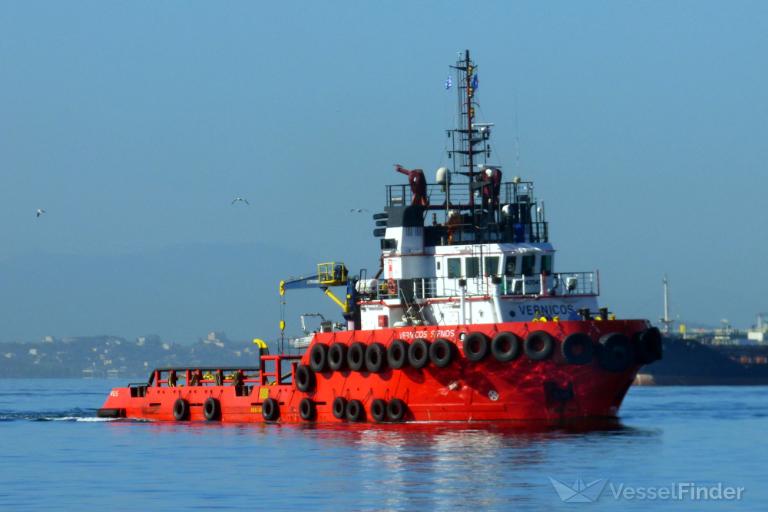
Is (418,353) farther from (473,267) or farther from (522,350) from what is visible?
(473,267)

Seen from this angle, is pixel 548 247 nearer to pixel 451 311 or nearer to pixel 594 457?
pixel 451 311

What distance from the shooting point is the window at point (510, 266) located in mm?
54094

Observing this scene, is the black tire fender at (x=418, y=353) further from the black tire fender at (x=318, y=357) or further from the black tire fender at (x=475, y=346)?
the black tire fender at (x=318, y=357)

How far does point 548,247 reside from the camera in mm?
55031

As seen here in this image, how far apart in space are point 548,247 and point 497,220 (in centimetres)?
218

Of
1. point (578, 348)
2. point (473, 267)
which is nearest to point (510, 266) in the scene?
point (473, 267)

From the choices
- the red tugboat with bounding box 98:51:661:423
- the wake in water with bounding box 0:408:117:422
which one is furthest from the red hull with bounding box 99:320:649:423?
the wake in water with bounding box 0:408:117:422

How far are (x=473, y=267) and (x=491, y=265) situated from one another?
2.10 feet

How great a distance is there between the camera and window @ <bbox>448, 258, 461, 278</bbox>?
5451 cm

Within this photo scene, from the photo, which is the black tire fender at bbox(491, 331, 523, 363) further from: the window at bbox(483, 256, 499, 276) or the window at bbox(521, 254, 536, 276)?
the window at bbox(521, 254, 536, 276)

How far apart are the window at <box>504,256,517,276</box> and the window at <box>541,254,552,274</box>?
1.13 m

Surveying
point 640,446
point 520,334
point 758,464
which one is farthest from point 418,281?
point 758,464

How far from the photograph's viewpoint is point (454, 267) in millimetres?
54594

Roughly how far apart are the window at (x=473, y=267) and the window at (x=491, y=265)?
0.94 ft
